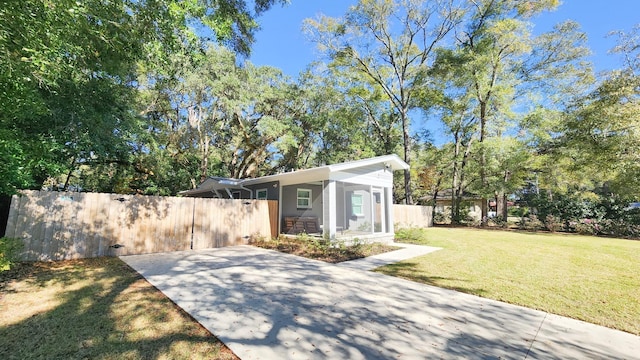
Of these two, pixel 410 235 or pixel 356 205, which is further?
pixel 356 205

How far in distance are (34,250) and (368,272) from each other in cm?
739

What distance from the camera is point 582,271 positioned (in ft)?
19.7

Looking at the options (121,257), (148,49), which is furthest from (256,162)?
(148,49)

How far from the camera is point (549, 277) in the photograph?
18.1 ft

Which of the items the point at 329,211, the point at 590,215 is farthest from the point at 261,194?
the point at 590,215

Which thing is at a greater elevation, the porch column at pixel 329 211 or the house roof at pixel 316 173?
the house roof at pixel 316 173

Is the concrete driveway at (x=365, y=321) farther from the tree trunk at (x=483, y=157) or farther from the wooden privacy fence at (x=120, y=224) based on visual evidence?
the tree trunk at (x=483, y=157)

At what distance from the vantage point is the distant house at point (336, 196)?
30.3 ft

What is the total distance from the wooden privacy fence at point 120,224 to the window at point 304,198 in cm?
248

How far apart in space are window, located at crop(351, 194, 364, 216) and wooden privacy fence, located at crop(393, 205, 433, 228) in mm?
2229

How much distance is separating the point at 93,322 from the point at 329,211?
6.72 metres

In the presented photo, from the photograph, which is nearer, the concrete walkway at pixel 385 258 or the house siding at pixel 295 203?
the concrete walkway at pixel 385 258

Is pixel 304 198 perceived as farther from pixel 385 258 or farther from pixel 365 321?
pixel 365 321

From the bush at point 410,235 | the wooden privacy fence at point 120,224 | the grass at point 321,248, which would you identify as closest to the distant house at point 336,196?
the grass at point 321,248
